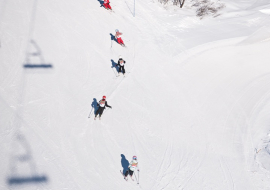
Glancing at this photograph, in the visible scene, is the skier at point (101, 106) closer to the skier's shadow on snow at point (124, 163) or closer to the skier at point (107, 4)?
the skier's shadow on snow at point (124, 163)

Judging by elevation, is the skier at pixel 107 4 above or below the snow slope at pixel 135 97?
above

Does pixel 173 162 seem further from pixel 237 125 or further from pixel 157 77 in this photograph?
pixel 157 77

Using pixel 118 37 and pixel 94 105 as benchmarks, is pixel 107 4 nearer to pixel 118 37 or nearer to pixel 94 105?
pixel 118 37

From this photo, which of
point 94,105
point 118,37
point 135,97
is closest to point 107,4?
point 118,37

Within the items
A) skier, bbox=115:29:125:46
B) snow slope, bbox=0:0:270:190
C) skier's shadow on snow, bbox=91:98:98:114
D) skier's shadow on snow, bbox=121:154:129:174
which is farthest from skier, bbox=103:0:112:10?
skier's shadow on snow, bbox=121:154:129:174

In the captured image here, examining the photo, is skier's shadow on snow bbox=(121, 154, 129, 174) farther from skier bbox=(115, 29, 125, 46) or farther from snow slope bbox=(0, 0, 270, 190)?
skier bbox=(115, 29, 125, 46)

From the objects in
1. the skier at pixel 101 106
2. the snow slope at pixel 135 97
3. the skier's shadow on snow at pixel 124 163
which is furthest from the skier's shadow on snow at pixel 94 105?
→ the skier's shadow on snow at pixel 124 163

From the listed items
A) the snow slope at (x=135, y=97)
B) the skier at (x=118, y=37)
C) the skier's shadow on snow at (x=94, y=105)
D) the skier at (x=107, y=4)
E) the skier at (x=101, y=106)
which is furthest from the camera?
the skier at (x=107, y=4)

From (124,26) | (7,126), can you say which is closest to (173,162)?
(7,126)
